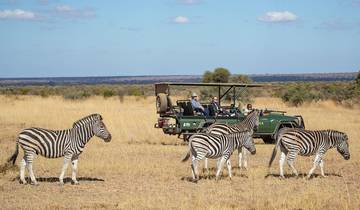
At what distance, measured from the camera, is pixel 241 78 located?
2298 inches

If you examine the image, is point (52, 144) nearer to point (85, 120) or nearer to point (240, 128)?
point (85, 120)

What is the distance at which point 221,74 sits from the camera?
6869 cm

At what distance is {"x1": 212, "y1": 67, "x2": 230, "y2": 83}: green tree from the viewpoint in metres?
67.4

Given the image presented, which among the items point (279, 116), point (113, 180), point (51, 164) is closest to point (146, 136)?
point (279, 116)

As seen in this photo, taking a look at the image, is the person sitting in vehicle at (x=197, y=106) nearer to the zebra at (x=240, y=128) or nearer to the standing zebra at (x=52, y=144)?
the zebra at (x=240, y=128)

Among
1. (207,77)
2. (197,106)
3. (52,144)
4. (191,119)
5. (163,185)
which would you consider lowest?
(163,185)

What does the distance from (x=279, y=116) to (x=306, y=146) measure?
7.72 metres

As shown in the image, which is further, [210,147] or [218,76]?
[218,76]

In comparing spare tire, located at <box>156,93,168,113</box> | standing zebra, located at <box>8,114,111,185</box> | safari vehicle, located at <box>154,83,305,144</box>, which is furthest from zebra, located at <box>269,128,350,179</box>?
spare tire, located at <box>156,93,168,113</box>

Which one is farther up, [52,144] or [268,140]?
[52,144]

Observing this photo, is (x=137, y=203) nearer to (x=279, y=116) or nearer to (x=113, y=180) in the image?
(x=113, y=180)

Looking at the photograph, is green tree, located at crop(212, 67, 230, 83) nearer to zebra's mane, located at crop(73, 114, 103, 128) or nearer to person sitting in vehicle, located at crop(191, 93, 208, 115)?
person sitting in vehicle, located at crop(191, 93, 208, 115)

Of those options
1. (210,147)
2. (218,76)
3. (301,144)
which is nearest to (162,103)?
(301,144)

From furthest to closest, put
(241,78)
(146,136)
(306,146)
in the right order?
(241,78)
(146,136)
(306,146)
